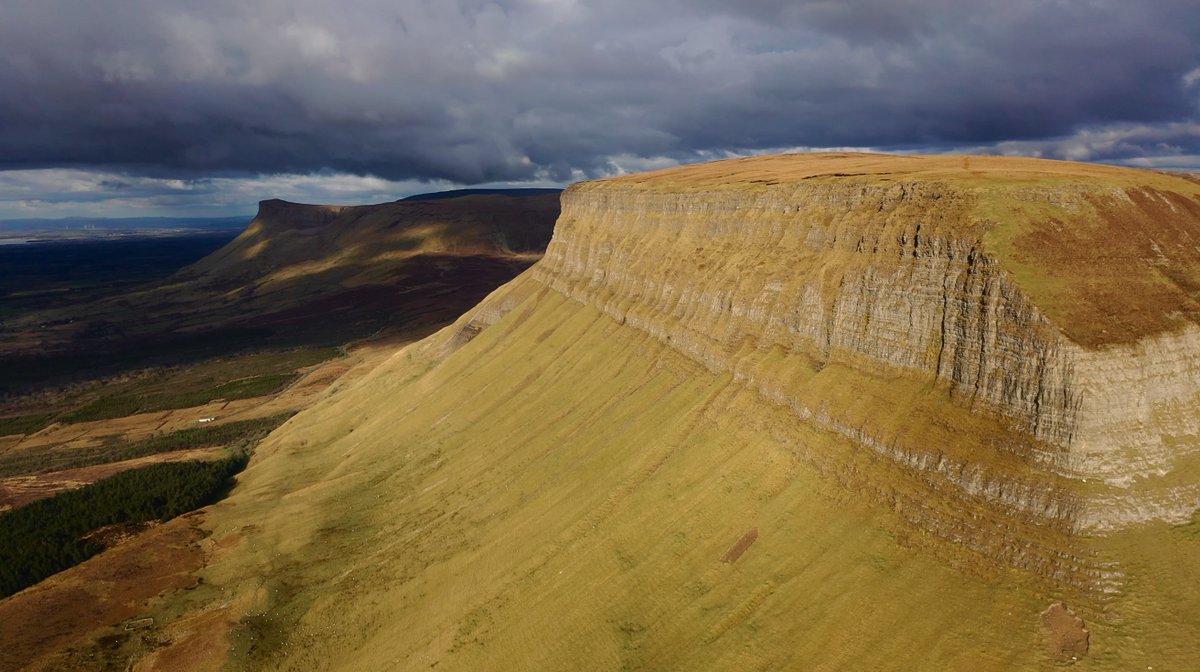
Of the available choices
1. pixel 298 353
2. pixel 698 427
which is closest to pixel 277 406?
pixel 298 353

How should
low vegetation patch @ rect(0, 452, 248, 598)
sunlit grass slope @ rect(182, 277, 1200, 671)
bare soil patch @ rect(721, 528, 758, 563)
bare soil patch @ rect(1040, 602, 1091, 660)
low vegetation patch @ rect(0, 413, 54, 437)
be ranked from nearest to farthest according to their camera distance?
bare soil patch @ rect(1040, 602, 1091, 660) → sunlit grass slope @ rect(182, 277, 1200, 671) → bare soil patch @ rect(721, 528, 758, 563) → low vegetation patch @ rect(0, 452, 248, 598) → low vegetation patch @ rect(0, 413, 54, 437)

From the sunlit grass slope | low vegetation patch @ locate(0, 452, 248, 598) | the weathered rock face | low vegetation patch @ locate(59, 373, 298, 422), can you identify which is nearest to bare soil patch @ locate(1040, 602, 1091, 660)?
the sunlit grass slope

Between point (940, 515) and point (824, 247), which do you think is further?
point (824, 247)

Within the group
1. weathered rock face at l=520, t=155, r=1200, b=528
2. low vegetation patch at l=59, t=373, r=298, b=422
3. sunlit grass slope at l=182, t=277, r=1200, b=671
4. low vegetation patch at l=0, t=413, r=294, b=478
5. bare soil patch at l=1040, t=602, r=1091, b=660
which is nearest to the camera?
bare soil patch at l=1040, t=602, r=1091, b=660

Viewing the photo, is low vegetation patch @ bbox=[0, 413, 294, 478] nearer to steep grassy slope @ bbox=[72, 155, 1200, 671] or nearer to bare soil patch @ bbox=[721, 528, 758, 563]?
steep grassy slope @ bbox=[72, 155, 1200, 671]

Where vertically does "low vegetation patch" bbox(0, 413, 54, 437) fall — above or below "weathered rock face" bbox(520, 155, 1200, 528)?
below

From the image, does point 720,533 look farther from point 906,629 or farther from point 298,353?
point 298,353

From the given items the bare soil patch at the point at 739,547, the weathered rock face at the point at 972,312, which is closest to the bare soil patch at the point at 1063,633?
the weathered rock face at the point at 972,312
